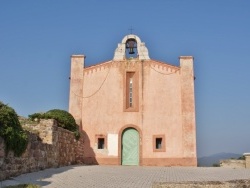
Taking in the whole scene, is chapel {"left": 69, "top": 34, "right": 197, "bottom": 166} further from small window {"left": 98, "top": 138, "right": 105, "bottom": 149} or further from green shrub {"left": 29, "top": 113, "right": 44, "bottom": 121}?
green shrub {"left": 29, "top": 113, "right": 44, "bottom": 121}

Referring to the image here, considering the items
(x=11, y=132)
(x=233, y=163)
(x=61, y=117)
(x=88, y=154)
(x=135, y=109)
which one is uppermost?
(x=135, y=109)

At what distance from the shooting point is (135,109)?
2472cm

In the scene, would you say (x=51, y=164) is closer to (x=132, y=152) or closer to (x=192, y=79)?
(x=132, y=152)

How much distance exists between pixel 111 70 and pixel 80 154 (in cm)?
665

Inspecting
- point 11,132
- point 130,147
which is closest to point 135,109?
point 130,147

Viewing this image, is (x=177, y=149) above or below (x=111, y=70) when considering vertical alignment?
below

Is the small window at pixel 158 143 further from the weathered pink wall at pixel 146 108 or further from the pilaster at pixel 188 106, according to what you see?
the pilaster at pixel 188 106

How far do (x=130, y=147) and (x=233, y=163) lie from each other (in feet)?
23.8

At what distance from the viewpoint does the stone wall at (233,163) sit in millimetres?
22837

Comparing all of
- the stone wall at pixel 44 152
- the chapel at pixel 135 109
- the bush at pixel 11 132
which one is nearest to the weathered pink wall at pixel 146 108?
the chapel at pixel 135 109

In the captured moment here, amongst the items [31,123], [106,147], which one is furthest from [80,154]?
[31,123]

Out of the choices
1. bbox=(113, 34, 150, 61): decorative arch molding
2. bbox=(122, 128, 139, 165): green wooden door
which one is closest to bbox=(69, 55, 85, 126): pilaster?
bbox=(113, 34, 150, 61): decorative arch molding

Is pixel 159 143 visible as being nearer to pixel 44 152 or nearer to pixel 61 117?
pixel 61 117

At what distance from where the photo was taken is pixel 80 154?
Answer: 937 inches
